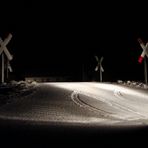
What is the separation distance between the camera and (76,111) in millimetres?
14000

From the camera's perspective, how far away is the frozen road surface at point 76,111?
1099 cm

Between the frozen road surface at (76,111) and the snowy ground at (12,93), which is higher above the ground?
the snowy ground at (12,93)

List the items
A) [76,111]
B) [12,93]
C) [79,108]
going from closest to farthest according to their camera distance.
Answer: [76,111] → [79,108] → [12,93]

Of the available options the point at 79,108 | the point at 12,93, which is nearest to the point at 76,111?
the point at 79,108

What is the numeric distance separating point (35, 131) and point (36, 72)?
3399cm

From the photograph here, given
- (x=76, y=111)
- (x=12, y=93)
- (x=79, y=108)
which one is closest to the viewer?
(x=76, y=111)

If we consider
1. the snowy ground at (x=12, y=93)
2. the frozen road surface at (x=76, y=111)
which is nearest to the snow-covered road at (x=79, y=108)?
the frozen road surface at (x=76, y=111)

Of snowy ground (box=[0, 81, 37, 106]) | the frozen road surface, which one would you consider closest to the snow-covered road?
the frozen road surface

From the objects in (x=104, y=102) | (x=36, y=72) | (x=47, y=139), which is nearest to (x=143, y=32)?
(x=36, y=72)

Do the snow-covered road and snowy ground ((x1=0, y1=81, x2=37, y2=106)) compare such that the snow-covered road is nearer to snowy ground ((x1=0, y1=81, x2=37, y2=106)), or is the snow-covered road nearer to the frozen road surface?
the frozen road surface

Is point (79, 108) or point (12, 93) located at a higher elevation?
point (12, 93)

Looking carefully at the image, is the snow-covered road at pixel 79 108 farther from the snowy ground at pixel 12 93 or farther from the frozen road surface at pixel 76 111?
the snowy ground at pixel 12 93

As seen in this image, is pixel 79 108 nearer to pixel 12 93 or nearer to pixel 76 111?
pixel 76 111

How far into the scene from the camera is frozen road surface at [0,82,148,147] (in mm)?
10992
